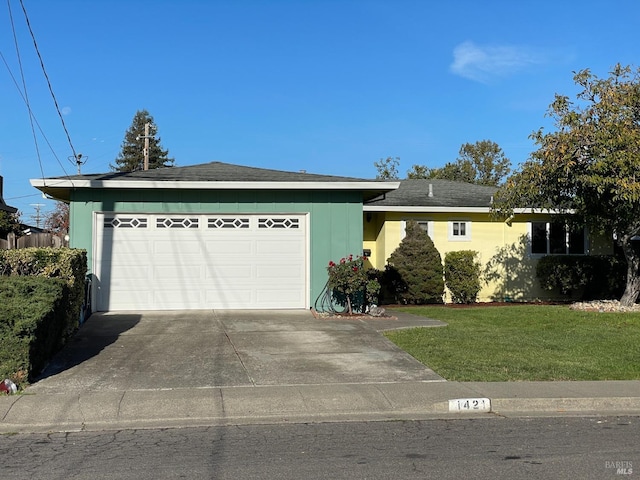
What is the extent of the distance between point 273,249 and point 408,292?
5.16 meters

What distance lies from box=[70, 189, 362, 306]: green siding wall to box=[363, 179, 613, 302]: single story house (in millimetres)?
4714

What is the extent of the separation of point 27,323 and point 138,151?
6315cm

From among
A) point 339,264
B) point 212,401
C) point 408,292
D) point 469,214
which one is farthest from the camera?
point 469,214

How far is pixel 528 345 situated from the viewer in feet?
36.7

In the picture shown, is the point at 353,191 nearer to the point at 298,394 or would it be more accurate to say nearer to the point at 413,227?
the point at 413,227

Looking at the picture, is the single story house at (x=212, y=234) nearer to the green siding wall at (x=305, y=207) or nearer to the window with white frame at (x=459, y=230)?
the green siding wall at (x=305, y=207)

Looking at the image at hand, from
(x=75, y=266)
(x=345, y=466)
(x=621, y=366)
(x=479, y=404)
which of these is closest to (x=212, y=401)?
(x=345, y=466)

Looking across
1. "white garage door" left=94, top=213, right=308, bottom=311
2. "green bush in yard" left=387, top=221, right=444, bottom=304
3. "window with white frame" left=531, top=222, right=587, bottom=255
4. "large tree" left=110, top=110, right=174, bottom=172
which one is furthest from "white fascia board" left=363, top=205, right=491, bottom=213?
"large tree" left=110, top=110, right=174, bottom=172

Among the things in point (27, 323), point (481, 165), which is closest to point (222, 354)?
point (27, 323)

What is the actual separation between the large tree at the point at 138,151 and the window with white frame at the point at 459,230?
5129 centimetres

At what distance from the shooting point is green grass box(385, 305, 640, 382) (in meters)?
9.14

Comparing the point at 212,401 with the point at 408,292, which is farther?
the point at 408,292

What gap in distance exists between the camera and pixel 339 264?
14000mm

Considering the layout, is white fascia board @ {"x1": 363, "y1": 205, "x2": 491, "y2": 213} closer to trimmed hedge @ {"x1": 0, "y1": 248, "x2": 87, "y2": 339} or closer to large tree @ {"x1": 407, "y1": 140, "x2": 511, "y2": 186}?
trimmed hedge @ {"x1": 0, "y1": 248, "x2": 87, "y2": 339}
